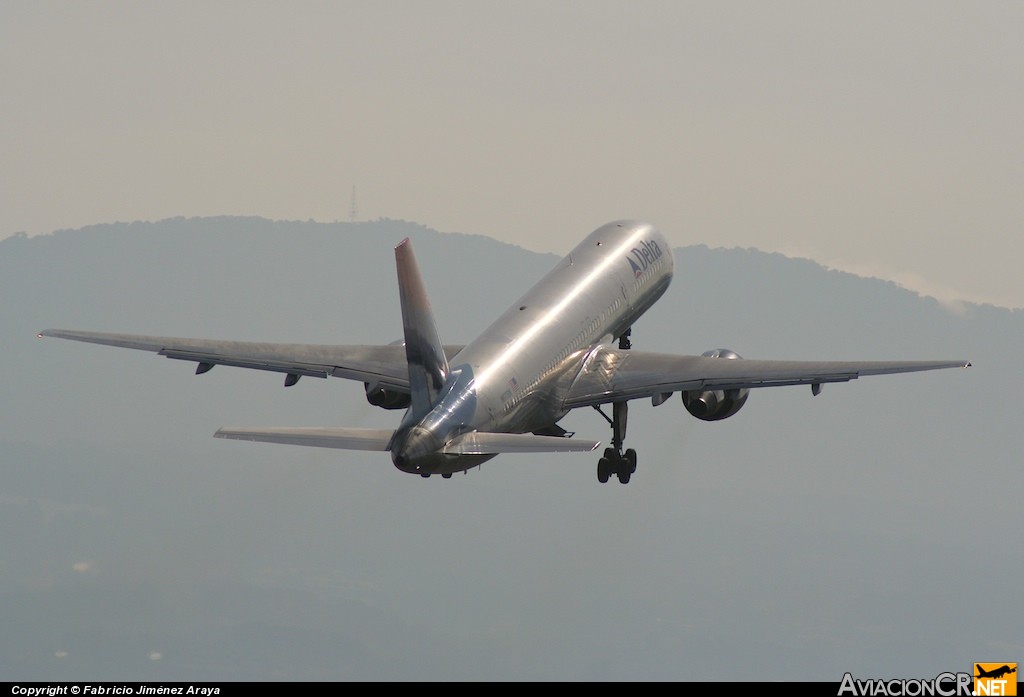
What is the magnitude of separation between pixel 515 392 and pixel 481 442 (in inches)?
211

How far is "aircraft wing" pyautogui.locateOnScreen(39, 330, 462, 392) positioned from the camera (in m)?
56.7

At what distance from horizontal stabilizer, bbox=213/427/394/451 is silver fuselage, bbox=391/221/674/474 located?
0.56m

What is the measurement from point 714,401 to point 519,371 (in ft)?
26.6

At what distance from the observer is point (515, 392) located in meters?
54.3

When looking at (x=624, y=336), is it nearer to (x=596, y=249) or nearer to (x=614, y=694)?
(x=596, y=249)

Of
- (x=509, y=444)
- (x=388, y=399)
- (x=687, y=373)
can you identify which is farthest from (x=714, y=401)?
(x=509, y=444)

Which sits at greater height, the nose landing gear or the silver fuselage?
the silver fuselage

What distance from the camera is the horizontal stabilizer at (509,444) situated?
4581cm

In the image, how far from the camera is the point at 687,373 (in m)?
57.7

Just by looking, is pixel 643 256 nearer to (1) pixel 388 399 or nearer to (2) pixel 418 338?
(1) pixel 388 399

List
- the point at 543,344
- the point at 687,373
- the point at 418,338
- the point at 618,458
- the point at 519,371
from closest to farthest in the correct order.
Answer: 1. the point at 418,338
2. the point at 519,371
3. the point at 543,344
4. the point at 687,373
5. the point at 618,458

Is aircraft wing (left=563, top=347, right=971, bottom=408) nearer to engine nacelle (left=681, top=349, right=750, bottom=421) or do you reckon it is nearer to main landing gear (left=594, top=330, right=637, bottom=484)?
engine nacelle (left=681, top=349, right=750, bottom=421)

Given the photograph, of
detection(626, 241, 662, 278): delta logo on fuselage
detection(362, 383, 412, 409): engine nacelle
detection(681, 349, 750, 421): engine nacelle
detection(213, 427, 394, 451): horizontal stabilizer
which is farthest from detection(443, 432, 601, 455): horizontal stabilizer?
detection(626, 241, 662, 278): delta logo on fuselage

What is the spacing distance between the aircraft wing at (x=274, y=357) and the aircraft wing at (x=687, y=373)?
6160 millimetres
